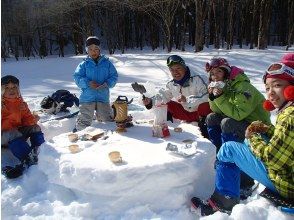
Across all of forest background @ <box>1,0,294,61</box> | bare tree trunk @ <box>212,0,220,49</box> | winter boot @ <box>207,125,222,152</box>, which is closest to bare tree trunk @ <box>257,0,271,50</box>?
forest background @ <box>1,0,294,61</box>

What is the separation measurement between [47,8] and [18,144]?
1809cm

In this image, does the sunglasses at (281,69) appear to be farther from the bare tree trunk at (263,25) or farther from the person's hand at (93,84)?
the bare tree trunk at (263,25)

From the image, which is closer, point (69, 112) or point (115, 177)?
point (115, 177)

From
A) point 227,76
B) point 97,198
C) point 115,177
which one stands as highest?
point 227,76

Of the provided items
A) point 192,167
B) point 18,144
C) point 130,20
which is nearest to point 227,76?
point 192,167

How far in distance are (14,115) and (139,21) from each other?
2296 cm

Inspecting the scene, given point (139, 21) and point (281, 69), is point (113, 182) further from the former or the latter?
point (139, 21)

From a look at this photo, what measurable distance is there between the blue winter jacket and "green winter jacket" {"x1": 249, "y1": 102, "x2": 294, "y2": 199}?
Answer: 2.98 meters

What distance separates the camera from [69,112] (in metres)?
5.93

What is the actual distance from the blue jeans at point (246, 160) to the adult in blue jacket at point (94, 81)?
2.51 m

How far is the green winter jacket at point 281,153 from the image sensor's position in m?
2.16

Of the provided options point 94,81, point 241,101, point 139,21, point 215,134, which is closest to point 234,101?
point 241,101

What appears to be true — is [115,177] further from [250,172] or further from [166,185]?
[250,172]

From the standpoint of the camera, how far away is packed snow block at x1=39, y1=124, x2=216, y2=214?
296cm
